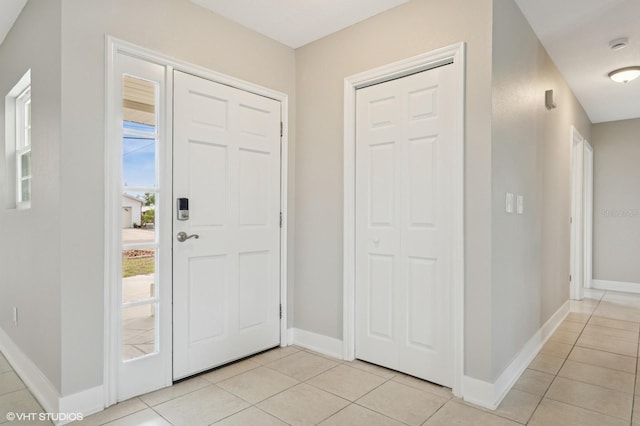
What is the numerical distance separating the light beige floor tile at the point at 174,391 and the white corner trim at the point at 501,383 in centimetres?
164

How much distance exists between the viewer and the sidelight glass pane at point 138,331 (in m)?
2.21

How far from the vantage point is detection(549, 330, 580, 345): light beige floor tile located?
10.9 feet

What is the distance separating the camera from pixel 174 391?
2.32m

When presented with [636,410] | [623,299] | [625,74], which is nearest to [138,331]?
[636,410]

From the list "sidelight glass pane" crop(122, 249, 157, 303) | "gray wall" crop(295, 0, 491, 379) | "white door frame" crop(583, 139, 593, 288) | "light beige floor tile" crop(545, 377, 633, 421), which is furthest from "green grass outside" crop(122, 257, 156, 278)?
"white door frame" crop(583, 139, 593, 288)

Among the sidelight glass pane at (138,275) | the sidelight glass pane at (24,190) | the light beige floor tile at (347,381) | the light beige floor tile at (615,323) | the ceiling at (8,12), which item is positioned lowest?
the light beige floor tile at (615,323)

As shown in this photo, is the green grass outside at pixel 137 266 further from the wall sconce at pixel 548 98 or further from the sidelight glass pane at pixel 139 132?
the wall sconce at pixel 548 98

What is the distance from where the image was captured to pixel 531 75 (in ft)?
9.54

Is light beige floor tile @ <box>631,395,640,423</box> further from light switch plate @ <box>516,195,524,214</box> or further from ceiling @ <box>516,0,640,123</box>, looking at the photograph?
ceiling @ <box>516,0,640,123</box>

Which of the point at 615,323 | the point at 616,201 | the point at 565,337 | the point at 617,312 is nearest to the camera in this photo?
the point at 565,337

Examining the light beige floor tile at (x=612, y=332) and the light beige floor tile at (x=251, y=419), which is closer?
the light beige floor tile at (x=251, y=419)

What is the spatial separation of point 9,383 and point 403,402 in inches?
98.1

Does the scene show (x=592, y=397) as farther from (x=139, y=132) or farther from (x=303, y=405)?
(x=139, y=132)

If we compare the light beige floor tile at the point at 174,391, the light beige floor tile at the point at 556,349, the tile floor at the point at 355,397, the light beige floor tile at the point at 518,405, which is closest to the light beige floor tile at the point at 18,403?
the tile floor at the point at 355,397
